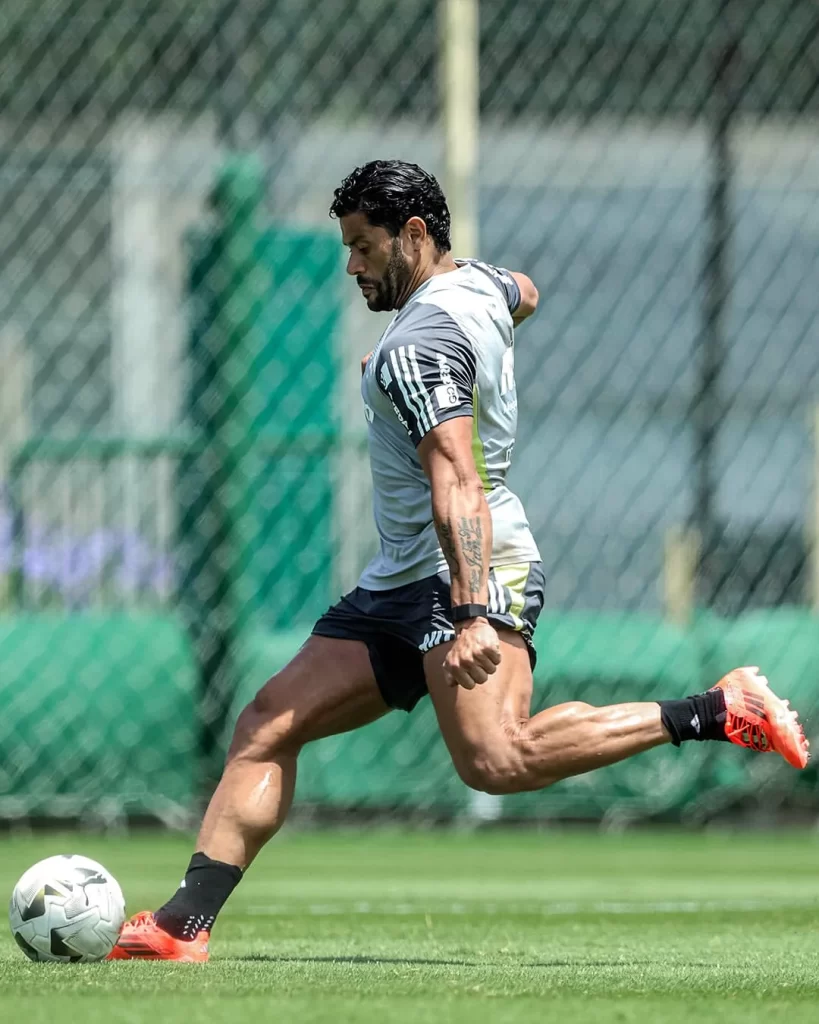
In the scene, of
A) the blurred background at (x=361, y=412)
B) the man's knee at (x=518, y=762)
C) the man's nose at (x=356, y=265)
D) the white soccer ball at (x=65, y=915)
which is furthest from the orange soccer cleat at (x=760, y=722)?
the blurred background at (x=361, y=412)

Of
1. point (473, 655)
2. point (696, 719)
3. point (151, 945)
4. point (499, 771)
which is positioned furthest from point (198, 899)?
point (696, 719)

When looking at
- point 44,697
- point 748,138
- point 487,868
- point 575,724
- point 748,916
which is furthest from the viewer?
point 748,138

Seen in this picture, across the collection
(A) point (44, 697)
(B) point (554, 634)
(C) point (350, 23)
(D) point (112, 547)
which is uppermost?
(C) point (350, 23)

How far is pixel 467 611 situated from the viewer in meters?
4.90

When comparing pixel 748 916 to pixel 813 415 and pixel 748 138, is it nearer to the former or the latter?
pixel 813 415

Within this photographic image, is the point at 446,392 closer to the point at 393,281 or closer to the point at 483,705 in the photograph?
the point at 393,281

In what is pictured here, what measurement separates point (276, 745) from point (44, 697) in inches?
199

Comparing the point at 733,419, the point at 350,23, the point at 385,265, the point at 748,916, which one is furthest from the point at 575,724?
the point at 350,23

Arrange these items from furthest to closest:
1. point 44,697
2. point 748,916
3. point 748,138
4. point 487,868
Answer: point 748,138
point 44,697
point 487,868
point 748,916

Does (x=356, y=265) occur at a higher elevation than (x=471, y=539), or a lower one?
higher

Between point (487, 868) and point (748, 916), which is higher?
point (748, 916)

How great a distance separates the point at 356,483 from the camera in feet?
35.0

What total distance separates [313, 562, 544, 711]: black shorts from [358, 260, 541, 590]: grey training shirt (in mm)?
46

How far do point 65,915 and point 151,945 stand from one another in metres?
0.32
